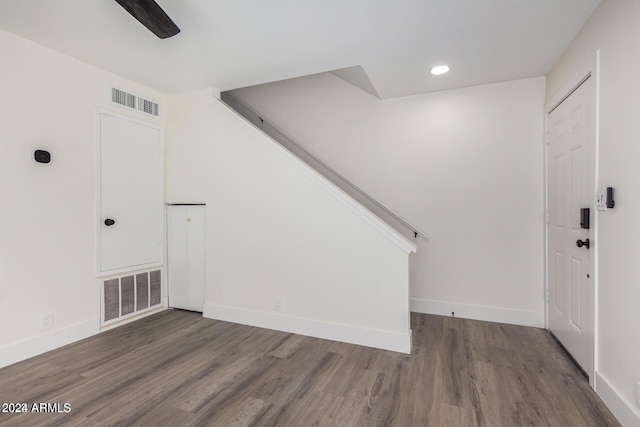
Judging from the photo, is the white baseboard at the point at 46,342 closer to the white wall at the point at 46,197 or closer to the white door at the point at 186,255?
the white wall at the point at 46,197

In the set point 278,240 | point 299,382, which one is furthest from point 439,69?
point 299,382

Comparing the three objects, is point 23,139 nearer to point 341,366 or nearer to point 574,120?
point 341,366

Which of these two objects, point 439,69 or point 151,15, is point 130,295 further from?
point 439,69

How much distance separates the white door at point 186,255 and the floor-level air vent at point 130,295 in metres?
0.19

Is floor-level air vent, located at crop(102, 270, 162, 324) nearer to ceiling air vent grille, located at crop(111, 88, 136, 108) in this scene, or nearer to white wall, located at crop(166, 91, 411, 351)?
white wall, located at crop(166, 91, 411, 351)

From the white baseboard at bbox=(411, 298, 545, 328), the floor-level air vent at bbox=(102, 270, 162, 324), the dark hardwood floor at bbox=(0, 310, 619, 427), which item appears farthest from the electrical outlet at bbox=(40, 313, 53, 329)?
the white baseboard at bbox=(411, 298, 545, 328)

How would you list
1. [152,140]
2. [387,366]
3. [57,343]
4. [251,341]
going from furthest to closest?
1. [152,140]
2. [251,341]
3. [57,343]
4. [387,366]

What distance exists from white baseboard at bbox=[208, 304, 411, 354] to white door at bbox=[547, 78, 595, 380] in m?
1.26

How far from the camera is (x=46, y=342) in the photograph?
8.27ft

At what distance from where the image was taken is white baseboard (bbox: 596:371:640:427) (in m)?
1.57

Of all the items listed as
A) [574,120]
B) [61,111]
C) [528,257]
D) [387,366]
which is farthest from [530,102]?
[61,111]

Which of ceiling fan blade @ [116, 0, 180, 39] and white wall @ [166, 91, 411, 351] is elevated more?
ceiling fan blade @ [116, 0, 180, 39]

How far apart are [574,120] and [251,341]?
3.31 meters

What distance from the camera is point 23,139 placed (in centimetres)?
239
